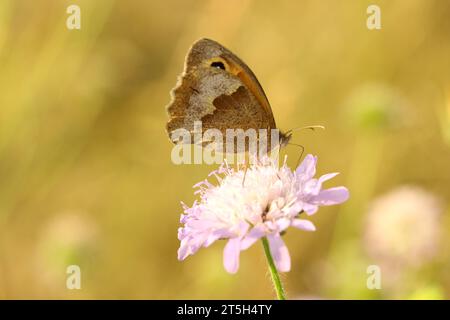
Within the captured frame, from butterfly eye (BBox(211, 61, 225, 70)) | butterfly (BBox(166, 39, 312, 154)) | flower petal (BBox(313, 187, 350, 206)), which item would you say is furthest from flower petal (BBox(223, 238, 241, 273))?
butterfly eye (BBox(211, 61, 225, 70))

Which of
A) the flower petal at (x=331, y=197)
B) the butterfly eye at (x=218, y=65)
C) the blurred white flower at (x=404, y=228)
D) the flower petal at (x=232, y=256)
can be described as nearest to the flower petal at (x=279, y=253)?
the flower petal at (x=232, y=256)

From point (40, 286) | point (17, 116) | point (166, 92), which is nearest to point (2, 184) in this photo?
point (17, 116)

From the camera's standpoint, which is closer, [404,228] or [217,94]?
[217,94]

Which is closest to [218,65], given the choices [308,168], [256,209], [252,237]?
[308,168]

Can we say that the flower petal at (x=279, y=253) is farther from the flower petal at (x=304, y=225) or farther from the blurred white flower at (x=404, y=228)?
the blurred white flower at (x=404, y=228)

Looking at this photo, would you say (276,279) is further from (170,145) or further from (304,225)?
(170,145)
